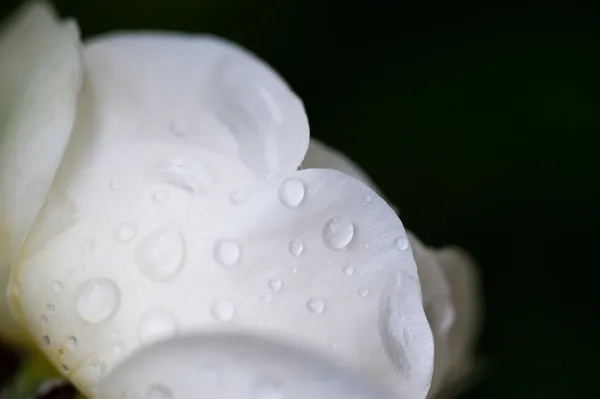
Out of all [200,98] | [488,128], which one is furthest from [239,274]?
[488,128]

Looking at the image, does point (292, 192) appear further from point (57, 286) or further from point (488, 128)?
point (488, 128)

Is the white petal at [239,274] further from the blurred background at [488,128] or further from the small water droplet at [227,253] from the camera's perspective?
the blurred background at [488,128]

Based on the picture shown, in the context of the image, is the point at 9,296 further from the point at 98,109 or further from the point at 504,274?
the point at 504,274

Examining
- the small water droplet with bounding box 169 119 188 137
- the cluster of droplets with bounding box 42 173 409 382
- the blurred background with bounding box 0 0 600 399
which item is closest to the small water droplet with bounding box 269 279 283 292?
the cluster of droplets with bounding box 42 173 409 382

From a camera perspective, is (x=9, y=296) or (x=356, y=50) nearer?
(x=9, y=296)

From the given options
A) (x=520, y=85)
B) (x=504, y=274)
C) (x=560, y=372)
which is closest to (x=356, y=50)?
(x=520, y=85)

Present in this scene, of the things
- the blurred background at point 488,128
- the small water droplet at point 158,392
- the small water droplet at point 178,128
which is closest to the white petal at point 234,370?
the small water droplet at point 158,392

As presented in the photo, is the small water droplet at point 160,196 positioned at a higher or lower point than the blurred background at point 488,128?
higher
